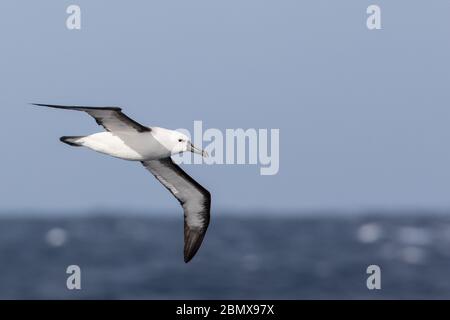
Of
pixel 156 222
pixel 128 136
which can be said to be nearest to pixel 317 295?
pixel 128 136

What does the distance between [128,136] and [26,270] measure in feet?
183

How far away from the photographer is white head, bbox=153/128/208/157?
65.0 feet

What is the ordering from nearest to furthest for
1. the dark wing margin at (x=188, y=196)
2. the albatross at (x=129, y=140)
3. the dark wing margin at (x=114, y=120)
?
the dark wing margin at (x=114, y=120) < the albatross at (x=129, y=140) < the dark wing margin at (x=188, y=196)

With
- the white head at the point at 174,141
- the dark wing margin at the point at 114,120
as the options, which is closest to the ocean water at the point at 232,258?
the white head at the point at 174,141

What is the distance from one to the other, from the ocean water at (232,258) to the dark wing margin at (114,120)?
Result: 39.0m

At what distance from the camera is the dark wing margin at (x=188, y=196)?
21.9 m

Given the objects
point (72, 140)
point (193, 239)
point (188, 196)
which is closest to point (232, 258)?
point (193, 239)

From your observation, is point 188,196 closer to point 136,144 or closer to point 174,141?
point 174,141

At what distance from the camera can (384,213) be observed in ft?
385

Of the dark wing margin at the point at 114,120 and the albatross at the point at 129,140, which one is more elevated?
the dark wing margin at the point at 114,120

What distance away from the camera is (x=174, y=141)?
19859mm

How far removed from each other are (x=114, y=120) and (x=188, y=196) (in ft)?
11.2

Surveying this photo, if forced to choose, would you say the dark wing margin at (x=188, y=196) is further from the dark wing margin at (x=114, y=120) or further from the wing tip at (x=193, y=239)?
the dark wing margin at (x=114, y=120)
